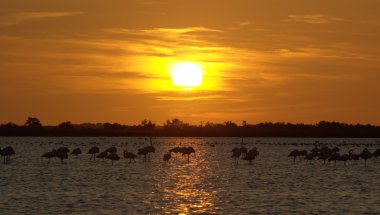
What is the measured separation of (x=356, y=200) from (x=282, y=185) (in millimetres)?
9478

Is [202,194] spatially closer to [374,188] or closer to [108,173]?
[374,188]

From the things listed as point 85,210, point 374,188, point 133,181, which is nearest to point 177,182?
point 133,181

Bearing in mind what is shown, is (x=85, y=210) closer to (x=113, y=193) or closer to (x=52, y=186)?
(x=113, y=193)

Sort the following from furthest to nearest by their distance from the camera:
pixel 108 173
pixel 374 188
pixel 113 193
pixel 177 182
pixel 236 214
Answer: pixel 108 173 < pixel 177 182 < pixel 374 188 < pixel 113 193 < pixel 236 214

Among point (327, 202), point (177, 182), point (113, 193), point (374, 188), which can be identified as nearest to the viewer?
point (327, 202)

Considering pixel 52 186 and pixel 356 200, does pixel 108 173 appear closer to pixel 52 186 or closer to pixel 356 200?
pixel 52 186

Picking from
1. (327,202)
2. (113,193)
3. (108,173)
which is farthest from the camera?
(108,173)

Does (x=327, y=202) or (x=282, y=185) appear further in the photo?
(x=282, y=185)

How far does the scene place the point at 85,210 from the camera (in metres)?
34.9

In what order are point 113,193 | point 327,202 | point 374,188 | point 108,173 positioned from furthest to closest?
1. point 108,173
2. point 374,188
3. point 113,193
4. point 327,202

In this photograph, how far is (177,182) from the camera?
5156cm

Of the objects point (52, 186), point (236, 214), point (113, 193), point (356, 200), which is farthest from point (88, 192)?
point (356, 200)

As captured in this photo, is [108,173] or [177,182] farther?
[108,173]

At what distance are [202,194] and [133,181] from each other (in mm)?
10067
